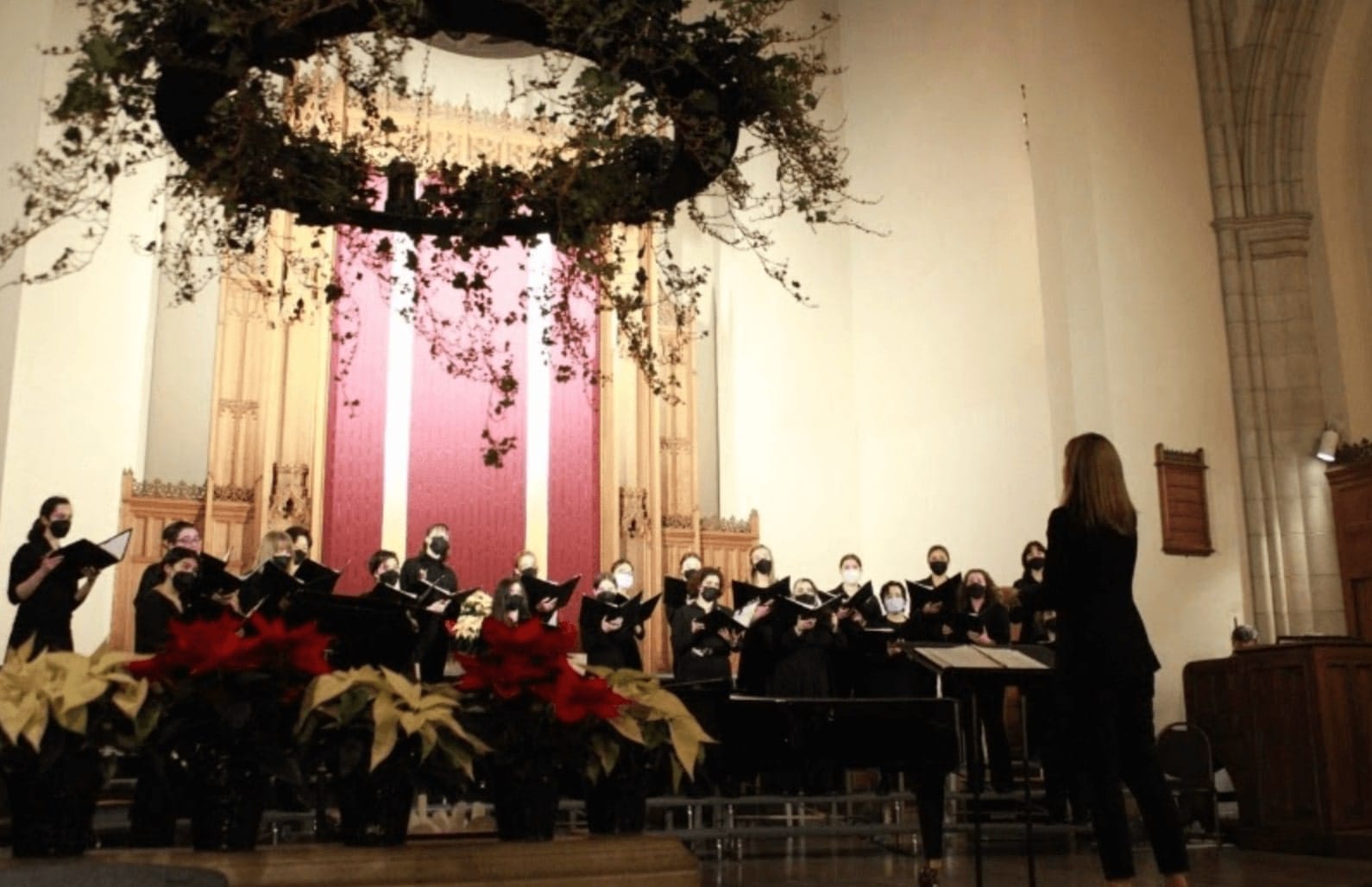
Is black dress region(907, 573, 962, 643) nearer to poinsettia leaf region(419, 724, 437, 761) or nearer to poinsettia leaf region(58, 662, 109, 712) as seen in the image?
poinsettia leaf region(419, 724, 437, 761)

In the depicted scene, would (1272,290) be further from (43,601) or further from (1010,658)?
(43,601)

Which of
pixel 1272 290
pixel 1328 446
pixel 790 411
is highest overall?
pixel 1272 290

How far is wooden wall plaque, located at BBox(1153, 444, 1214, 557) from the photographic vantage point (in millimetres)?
8844

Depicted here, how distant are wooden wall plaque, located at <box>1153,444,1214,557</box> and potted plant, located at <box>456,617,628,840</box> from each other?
7.29 metres

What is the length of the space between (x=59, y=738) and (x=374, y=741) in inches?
17.5

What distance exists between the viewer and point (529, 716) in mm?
2258

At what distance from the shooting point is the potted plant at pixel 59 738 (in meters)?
1.90

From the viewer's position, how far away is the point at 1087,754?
3.58m

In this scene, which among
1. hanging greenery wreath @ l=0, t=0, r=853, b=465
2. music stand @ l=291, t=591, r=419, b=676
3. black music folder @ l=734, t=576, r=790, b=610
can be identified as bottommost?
music stand @ l=291, t=591, r=419, b=676

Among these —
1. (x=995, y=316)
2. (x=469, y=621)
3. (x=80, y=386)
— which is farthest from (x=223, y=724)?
(x=995, y=316)

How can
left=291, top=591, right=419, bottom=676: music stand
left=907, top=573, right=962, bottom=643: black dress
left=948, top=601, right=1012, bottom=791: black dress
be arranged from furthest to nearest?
left=948, top=601, right=1012, bottom=791: black dress → left=907, top=573, right=962, bottom=643: black dress → left=291, top=591, right=419, bottom=676: music stand

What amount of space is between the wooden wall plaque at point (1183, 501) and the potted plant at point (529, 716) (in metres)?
7.29

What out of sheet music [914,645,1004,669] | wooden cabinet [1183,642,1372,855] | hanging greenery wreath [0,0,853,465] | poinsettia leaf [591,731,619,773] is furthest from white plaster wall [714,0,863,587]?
poinsettia leaf [591,731,619,773]

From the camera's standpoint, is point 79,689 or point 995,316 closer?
point 79,689
